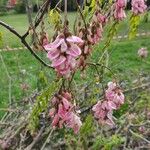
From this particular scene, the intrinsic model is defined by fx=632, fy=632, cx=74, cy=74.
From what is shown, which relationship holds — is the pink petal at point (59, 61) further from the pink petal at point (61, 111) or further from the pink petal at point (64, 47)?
the pink petal at point (61, 111)

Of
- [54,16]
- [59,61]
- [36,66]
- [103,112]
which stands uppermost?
[59,61]

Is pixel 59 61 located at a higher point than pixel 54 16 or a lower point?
higher

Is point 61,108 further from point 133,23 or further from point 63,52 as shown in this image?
point 133,23

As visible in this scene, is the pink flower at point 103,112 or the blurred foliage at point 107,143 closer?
the pink flower at point 103,112

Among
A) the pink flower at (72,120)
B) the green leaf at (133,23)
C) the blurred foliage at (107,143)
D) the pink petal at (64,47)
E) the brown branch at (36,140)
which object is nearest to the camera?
the pink petal at (64,47)

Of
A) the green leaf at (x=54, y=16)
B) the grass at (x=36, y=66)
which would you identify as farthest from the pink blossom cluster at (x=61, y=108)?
the grass at (x=36, y=66)

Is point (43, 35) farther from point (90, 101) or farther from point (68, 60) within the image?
point (90, 101)

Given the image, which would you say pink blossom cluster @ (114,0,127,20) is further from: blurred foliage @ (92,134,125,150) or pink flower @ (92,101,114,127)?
blurred foliage @ (92,134,125,150)

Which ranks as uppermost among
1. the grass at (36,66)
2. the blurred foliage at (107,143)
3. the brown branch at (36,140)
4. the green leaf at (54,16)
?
the green leaf at (54,16)

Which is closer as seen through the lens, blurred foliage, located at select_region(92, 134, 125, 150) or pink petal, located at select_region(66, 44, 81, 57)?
pink petal, located at select_region(66, 44, 81, 57)

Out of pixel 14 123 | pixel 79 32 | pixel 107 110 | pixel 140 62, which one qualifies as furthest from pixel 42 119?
pixel 140 62

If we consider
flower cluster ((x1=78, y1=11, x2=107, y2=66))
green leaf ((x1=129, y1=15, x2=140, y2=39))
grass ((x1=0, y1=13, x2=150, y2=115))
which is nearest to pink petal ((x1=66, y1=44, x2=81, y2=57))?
flower cluster ((x1=78, y1=11, x2=107, y2=66))

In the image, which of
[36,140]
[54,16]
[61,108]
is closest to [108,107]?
[54,16]

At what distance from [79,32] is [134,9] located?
101 cm
